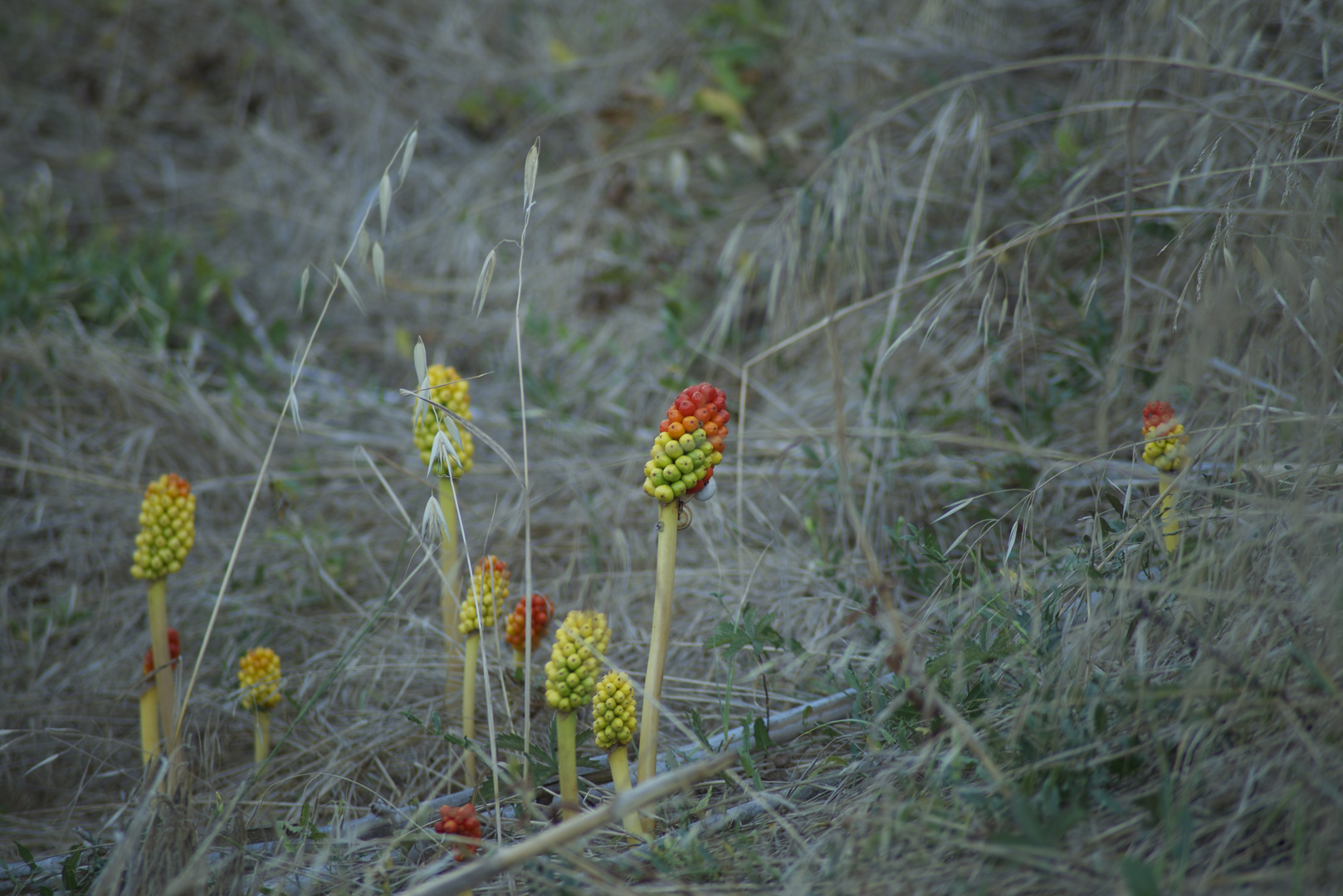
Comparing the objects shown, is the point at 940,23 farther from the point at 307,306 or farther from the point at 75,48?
the point at 75,48

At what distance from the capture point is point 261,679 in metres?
1.75

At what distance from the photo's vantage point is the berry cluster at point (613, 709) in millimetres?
1367

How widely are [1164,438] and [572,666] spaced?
44.1 inches

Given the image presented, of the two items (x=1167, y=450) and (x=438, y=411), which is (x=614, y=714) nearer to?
(x=438, y=411)

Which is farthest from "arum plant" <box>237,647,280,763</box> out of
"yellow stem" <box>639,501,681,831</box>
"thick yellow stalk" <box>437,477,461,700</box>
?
"yellow stem" <box>639,501,681,831</box>

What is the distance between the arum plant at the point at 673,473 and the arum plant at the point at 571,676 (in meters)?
0.10

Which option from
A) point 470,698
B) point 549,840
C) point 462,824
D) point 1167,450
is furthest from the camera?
point 470,698

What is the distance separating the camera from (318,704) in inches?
78.9

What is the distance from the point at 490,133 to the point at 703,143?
1.36 meters

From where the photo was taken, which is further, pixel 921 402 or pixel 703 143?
pixel 703 143

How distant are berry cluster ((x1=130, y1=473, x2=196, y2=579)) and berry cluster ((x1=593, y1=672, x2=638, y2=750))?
92 centimetres

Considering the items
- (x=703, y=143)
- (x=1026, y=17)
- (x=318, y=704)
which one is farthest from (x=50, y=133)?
(x=1026, y=17)

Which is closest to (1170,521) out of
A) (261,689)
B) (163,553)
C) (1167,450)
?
(1167,450)

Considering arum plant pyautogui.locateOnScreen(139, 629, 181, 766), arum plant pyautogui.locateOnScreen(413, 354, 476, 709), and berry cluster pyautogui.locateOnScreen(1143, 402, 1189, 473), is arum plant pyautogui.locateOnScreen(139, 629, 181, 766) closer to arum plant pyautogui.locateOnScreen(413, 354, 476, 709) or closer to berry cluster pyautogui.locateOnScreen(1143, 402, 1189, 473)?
arum plant pyautogui.locateOnScreen(413, 354, 476, 709)
